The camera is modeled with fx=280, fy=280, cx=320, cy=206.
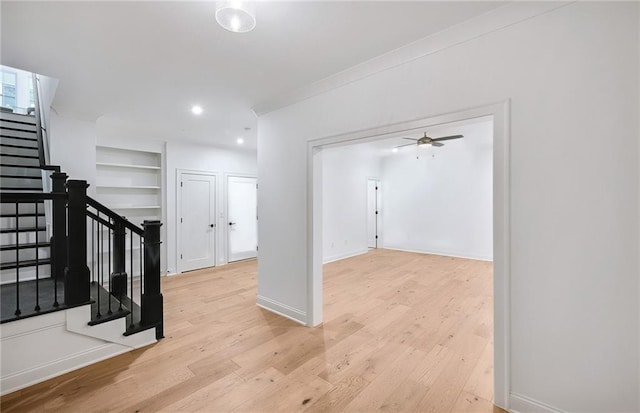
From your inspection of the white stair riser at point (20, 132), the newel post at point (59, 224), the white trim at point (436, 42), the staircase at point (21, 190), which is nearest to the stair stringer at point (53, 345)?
the newel post at point (59, 224)

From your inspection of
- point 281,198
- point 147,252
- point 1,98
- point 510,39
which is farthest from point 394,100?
point 1,98

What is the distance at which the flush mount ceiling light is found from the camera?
1.62 metres

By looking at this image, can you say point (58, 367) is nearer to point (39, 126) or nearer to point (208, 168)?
point (39, 126)

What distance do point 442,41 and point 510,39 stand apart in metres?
0.46

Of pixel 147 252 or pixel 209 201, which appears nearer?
pixel 147 252

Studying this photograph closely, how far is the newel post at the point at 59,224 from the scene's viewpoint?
2.60 metres

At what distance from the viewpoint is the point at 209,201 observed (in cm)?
622

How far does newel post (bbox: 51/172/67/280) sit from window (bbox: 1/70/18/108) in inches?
170

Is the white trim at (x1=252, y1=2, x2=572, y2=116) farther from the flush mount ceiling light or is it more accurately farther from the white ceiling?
the flush mount ceiling light

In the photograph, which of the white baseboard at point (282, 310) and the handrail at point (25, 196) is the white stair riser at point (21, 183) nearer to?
the handrail at point (25, 196)

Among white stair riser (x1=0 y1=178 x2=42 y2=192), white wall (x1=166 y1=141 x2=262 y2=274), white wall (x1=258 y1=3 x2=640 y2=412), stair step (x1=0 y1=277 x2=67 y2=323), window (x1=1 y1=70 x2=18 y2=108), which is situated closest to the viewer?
white wall (x1=258 y1=3 x2=640 y2=412)

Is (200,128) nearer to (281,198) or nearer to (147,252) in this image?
(281,198)

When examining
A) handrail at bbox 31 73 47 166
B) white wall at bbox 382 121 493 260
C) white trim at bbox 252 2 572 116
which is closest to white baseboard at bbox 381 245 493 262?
white wall at bbox 382 121 493 260

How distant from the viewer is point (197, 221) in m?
6.05
